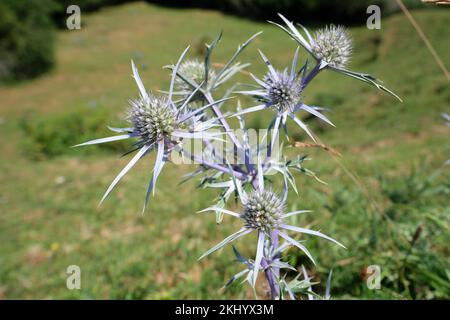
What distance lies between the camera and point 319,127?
6.75 metres

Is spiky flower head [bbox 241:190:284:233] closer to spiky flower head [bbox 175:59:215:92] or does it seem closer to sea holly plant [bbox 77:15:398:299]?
sea holly plant [bbox 77:15:398:299]

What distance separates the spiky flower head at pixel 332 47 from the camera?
1.09m

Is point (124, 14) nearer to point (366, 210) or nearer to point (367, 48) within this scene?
point (367, 48)

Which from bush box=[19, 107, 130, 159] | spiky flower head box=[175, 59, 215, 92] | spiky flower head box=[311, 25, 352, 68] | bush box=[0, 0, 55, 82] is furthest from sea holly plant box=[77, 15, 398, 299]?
bush box=[0, 0, 55, 82]

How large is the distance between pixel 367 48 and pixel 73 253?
35.8 ft

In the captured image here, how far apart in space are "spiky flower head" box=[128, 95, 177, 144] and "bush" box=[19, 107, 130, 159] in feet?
20.4

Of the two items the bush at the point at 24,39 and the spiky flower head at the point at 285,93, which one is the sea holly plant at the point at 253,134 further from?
the bush at the point at 24,39

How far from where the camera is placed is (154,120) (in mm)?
1026

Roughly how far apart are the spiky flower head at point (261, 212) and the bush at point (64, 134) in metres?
6.27

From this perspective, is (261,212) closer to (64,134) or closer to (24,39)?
(64,134)

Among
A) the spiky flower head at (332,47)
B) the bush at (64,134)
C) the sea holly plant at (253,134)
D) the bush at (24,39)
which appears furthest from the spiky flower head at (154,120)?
the bush at (24,39)

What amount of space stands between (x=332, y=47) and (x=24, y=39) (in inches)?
574

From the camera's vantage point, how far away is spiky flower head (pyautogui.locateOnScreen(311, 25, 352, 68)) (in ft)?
3.57
